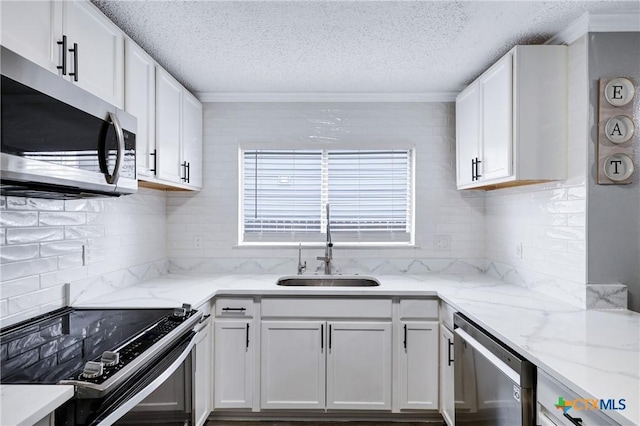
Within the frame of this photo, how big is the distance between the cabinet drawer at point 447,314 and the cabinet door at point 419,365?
88 mm

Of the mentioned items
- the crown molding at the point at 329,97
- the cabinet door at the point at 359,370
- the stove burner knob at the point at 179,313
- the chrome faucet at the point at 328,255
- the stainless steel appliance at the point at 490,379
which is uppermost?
the crown molding at the point at 329,97

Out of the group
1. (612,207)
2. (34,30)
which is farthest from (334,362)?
(34,30)

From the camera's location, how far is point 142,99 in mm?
2035

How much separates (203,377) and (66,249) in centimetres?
104

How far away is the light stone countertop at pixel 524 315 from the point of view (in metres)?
1.13

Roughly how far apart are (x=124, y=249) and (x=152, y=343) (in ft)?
3.96

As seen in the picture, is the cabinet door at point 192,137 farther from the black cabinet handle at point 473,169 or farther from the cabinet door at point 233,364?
the black cabinet handle at point 473,169

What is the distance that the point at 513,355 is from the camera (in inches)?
56.9

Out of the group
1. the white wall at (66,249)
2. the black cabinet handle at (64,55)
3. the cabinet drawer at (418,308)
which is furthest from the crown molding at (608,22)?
the white wall at (66,249)

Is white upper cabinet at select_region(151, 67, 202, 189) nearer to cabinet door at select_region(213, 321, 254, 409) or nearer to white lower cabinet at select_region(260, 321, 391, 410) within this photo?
cabinet door at select_region(213, 321, 254, 409)

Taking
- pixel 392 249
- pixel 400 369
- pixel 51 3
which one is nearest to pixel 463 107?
pixel 392 249

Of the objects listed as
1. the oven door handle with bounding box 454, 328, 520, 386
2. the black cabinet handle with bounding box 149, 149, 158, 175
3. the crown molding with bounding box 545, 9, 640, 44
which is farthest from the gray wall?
the black cabinet handle with bounding box 149, 149, 158, 175

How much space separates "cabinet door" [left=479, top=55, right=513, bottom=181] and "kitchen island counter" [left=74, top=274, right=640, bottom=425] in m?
0.73

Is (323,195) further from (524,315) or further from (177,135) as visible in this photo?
(524,315)
